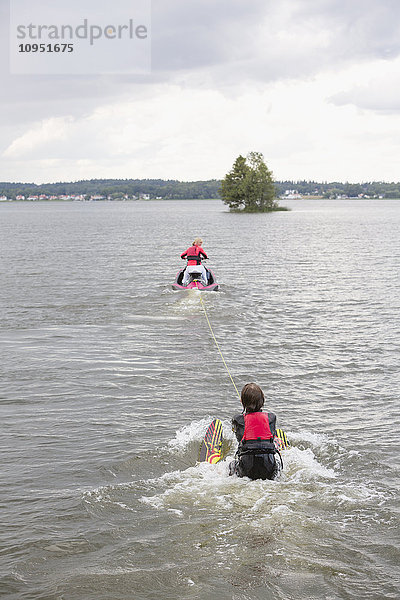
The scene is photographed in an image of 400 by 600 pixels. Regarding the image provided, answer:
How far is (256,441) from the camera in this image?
24.6 feet

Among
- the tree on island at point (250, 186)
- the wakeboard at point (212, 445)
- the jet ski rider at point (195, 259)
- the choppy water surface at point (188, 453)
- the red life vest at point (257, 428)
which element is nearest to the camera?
the choppy water surface at point (188, 453)

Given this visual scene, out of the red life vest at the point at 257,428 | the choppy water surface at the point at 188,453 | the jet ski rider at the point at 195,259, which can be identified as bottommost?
the choppy water surface at the point at 188,453

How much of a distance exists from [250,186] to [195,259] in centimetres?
10391

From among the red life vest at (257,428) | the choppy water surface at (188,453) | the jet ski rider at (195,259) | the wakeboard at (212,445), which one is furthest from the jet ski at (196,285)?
the red life vest at (257,428)

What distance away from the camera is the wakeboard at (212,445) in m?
8.56

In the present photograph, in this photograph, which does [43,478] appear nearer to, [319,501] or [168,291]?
[319,501]

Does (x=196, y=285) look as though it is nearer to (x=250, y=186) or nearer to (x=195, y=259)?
(x=195, y=259)

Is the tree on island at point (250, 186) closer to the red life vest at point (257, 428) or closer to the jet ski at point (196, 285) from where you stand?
the jet ski at point (196, 285)

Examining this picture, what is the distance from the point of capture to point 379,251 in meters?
43.5

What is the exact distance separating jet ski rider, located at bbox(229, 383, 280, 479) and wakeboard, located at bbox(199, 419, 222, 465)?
907 mm

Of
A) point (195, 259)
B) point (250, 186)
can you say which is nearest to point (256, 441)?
point (195, 259)

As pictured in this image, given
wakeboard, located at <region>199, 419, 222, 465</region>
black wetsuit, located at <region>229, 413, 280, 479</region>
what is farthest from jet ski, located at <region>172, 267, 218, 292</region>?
black wetsuit, located at <region>229, 413, 280, 479</region>

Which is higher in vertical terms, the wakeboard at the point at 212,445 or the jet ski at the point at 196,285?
the jet ski at the point at 196,285

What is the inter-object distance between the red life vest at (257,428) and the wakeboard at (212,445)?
3.92 feet
